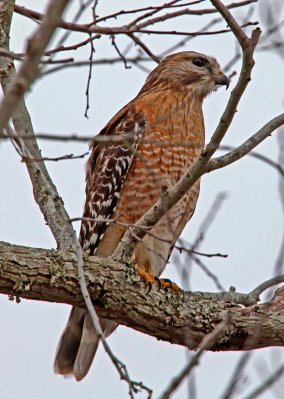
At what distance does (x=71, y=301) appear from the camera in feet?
15.3

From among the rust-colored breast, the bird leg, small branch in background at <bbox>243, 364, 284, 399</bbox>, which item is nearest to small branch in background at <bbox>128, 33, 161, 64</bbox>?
the rust-colored breast

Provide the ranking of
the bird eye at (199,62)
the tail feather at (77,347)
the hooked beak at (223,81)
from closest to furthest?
the tail feather at (77,347)
the hooked beak at (223,81)
the bird eye at (199,62)

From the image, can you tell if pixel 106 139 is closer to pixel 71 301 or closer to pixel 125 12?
pixel 71 301

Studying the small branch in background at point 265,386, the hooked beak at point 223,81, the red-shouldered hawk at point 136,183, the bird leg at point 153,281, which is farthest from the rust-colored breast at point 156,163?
the small branch in background at point 265,386

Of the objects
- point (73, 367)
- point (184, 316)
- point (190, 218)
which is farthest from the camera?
point (190, 218)

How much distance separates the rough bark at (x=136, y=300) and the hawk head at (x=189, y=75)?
7.95 ft

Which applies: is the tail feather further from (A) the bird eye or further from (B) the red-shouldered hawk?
(A) the bird eye

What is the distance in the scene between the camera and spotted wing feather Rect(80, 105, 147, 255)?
6320 millimetres

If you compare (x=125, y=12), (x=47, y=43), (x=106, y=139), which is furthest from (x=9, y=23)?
(x=47, y=43)

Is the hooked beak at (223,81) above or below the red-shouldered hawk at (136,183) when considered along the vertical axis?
above

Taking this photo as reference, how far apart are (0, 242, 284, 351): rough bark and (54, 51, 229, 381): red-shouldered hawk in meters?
0.94

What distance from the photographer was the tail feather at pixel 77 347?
602cm

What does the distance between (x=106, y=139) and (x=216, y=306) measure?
8.08 ft

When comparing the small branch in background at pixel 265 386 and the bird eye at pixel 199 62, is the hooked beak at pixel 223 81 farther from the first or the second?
the small branch in background at pixel 265 386
